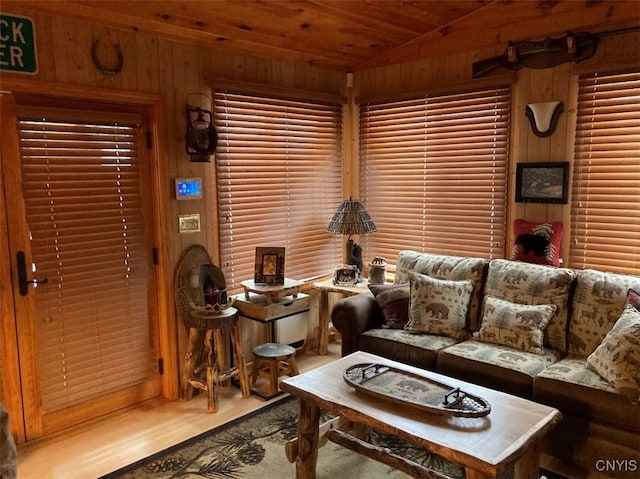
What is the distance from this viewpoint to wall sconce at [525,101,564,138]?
133 inches

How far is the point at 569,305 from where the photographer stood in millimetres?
3055

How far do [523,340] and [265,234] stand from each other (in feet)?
6.76

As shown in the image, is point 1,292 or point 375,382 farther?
point 1,292

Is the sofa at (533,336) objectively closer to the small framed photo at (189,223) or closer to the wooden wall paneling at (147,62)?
the small framed photo at (189,223)

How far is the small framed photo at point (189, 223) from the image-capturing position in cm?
345

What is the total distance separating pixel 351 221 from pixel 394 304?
0.86 metres

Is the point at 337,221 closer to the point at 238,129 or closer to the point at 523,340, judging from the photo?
the point at 238,129

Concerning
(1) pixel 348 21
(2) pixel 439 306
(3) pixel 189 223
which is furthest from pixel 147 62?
(2) pixel 439 306

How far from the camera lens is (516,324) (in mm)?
3029

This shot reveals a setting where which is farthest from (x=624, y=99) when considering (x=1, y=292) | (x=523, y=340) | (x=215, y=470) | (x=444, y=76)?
(x=1, y=292)

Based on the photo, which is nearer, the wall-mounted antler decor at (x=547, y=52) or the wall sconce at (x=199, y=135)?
the wall-mounted antler decor at (x=547, y=52)

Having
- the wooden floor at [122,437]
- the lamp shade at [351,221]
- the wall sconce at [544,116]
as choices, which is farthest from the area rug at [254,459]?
the wall sconce at [544,116]

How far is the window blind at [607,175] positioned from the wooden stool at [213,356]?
2.42 m

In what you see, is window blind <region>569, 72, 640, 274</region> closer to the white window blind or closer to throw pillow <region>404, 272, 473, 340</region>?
throw pillow <region>404, 272, 473, 340</region>
